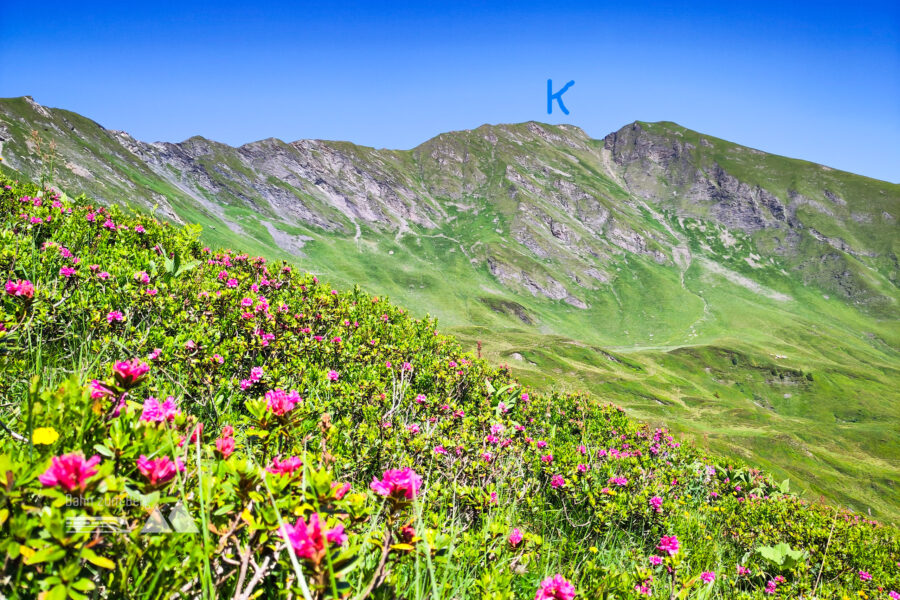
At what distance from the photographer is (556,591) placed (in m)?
1.97

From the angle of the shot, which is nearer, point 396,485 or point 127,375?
point 396,485

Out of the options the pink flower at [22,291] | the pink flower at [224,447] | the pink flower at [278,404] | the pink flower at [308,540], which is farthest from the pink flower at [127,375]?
the pink flower at [22,291]

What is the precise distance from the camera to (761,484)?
33.2ft

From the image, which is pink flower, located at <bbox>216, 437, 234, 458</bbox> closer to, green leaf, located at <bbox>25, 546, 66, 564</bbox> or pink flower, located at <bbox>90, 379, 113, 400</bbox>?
pink flower, located at <bbox>90, 379, 113, 400</bbox>

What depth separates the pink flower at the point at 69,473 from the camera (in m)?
1.20

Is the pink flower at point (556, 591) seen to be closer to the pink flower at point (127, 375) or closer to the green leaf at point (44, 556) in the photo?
the green leaf at point (44, 556)

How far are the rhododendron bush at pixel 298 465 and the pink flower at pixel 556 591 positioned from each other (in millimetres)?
11

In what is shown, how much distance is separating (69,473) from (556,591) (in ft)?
6.30

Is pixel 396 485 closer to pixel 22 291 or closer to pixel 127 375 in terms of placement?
pixel 127 375

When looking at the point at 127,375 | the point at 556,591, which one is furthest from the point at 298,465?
the point at 556,591

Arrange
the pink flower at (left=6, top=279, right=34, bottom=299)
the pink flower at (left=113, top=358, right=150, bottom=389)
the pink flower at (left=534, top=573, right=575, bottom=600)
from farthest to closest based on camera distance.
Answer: the pink flower at (left=6, top=279, right=34, bottom=299)
the pink flower at (left=534, top=573, right=575, bottom=600)
the pink flower at (left=113, top=358, right=150, bottom=389)

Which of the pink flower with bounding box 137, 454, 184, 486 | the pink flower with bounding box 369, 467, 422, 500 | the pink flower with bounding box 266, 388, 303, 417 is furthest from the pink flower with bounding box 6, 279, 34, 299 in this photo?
the pink flower with bounding box 369, 467, 422, 500

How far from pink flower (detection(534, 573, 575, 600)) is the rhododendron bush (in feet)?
0.04

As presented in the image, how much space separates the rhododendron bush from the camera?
1442 mm
